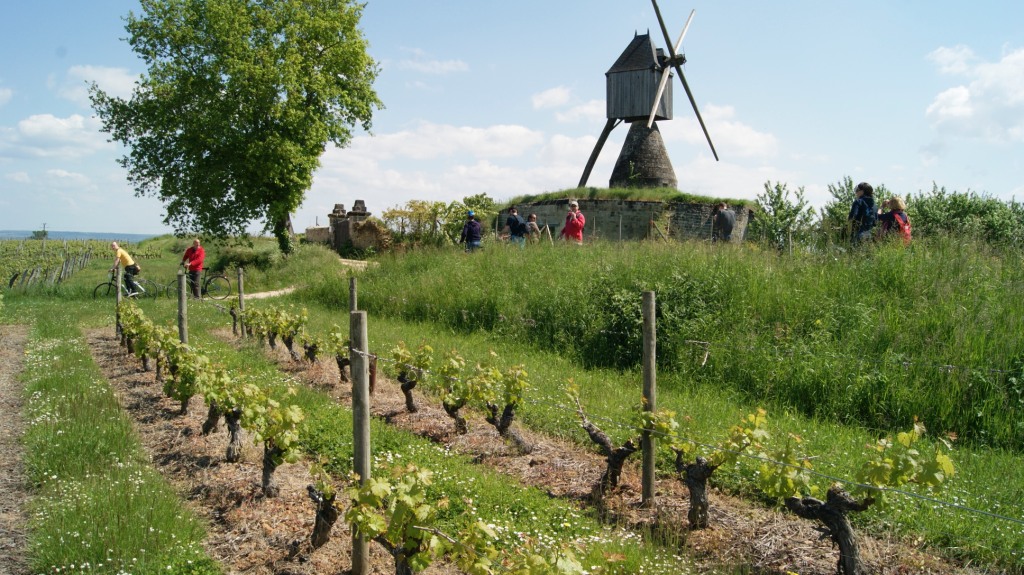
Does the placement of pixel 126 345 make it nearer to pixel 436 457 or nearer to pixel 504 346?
pixel 504 346

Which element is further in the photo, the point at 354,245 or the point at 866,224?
the point at 354,245

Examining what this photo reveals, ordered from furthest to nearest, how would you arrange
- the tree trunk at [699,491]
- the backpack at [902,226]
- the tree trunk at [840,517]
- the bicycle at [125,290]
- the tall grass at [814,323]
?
the bicycle at [125,290], the backpack at [902,226], the tall grass at [814,323], the tree trunk at [699,491], the tree trunk at [840,517]

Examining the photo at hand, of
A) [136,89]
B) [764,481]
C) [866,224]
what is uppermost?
[136,89]

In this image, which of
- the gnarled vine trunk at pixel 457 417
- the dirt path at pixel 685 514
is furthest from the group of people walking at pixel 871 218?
the gnarled vine trunk at pixel 457 417

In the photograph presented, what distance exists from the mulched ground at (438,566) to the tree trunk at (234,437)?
3.0 inches

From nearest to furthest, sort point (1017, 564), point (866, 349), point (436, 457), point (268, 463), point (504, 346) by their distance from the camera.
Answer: point (1017, 564), point (268, 463), point (436, 457), point (866, 349), point (504, 346)

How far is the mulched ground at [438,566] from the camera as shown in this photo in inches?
173

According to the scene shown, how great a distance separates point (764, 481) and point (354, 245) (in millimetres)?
25479

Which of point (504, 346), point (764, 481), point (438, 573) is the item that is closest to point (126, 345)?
point (504, 346)

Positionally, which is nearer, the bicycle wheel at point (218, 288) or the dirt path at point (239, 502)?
the dirt path at point (239, 502)

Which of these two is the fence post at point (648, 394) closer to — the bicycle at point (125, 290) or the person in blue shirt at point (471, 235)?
the person in blue shirt at point (471, 235)

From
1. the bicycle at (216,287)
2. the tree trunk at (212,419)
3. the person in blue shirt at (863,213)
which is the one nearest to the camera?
the tree trunk at (212,419)

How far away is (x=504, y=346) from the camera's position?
10.8m

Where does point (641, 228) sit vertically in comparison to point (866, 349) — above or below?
above
